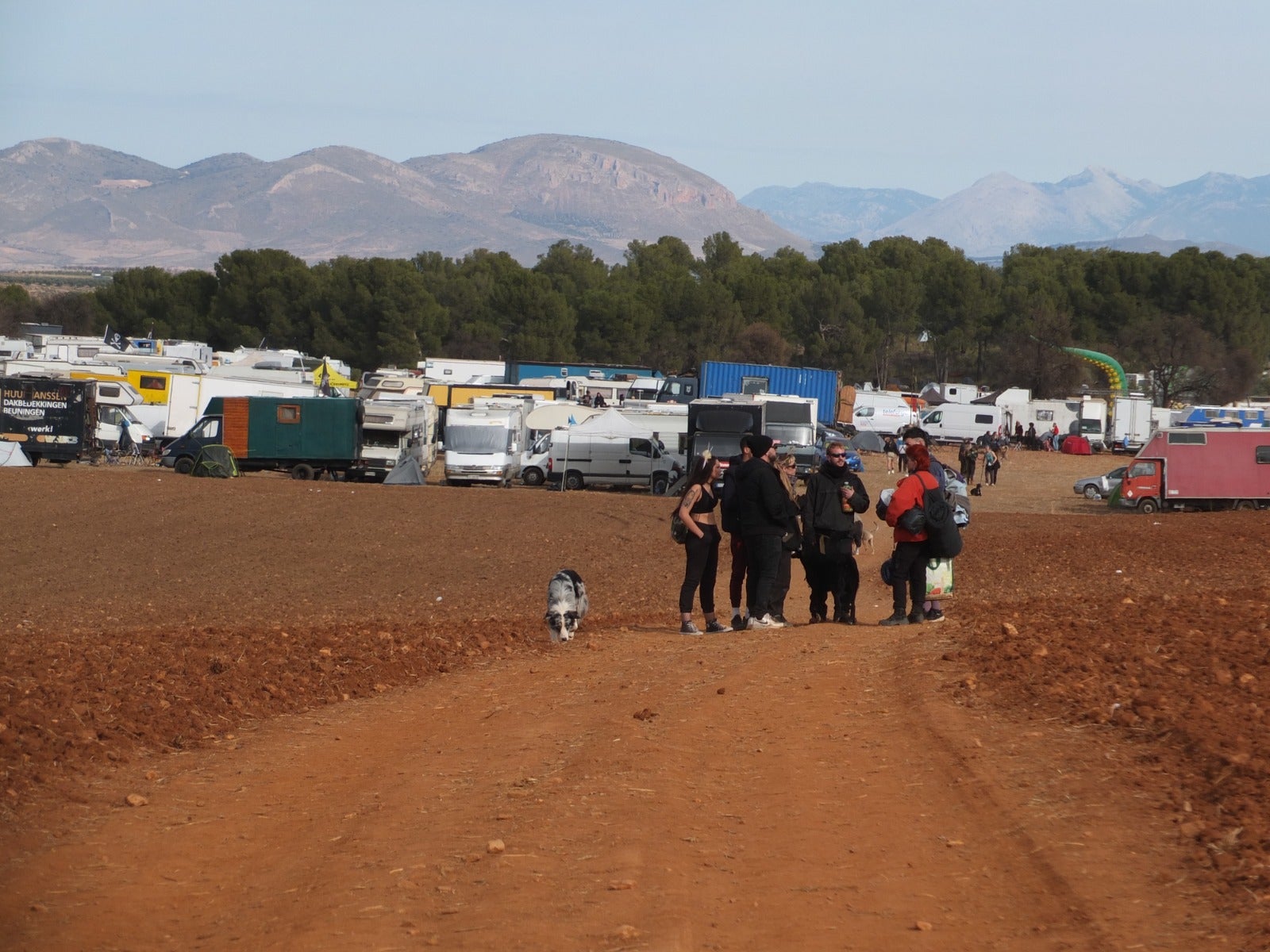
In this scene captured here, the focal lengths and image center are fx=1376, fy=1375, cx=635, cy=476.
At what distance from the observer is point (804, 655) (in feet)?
33.1

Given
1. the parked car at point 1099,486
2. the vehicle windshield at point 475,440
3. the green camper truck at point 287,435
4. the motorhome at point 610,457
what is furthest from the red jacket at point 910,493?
the green camper truck at point 287,435

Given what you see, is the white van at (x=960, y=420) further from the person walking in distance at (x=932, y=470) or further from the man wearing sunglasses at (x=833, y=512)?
the man wearing sunglasses at (x=833, y=512)

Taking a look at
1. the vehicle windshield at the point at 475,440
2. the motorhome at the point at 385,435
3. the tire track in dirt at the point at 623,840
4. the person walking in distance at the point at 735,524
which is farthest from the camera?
the motorhome at the point at 385,435

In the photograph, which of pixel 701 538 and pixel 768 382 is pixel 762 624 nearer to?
pixel 701 538

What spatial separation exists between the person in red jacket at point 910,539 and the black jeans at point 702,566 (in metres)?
1.47

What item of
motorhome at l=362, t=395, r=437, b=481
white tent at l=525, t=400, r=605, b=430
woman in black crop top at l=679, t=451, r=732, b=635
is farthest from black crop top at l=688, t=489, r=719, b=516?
white tent at l=525, t=400, r=605, b=430

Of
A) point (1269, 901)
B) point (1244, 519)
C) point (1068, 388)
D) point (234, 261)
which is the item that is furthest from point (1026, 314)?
point (1269, 901)

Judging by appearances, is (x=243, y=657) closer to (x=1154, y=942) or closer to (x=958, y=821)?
(x=958, y=821)

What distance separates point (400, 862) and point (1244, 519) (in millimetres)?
24996

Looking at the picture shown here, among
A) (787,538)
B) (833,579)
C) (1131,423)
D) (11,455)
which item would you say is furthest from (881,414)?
(787,538)

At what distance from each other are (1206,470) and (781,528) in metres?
24.5

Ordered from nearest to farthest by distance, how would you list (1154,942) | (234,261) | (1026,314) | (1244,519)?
(1154,942)
(1244,519)
(1026,314)
(234,261)

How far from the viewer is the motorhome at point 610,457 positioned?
37875 mm

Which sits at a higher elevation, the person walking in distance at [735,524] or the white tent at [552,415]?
the white tent at [552,415]
